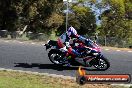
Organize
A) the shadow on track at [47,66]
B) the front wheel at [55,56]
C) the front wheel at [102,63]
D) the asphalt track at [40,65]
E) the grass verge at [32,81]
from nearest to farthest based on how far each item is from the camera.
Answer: the grass verge at [32,81]
the asphalt track at [40,65]
the front wheel at [102,63]
the shadow on track at [47,66]
the front wheel at [55,56]

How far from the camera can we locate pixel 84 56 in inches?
609

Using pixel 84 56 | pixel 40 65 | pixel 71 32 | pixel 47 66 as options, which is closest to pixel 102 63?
pixel 84 56

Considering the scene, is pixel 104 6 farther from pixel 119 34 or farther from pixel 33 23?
pixel 33 23

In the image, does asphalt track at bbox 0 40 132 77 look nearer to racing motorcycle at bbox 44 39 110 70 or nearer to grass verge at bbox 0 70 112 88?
racing motorcycle at bbox 44 39 110 70

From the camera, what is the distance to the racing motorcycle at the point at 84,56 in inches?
601

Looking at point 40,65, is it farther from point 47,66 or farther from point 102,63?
point 102,63

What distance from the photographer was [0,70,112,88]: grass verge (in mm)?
11070

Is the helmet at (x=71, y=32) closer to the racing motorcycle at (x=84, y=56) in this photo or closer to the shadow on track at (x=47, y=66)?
the racing motorcycle at (x=84, y=56)

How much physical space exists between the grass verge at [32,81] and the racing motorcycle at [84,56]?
269 centimetres

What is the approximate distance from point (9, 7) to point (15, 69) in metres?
30.7

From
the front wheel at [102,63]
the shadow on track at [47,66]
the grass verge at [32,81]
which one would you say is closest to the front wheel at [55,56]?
the shadow on track at [47,66]

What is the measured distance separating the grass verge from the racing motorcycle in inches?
106

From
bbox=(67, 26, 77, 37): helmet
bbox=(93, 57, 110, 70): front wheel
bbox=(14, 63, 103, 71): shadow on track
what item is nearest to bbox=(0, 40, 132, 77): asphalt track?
bbox=(14, 63, 103, 71): shadow on track

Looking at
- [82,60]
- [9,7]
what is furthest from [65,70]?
[9,7]
